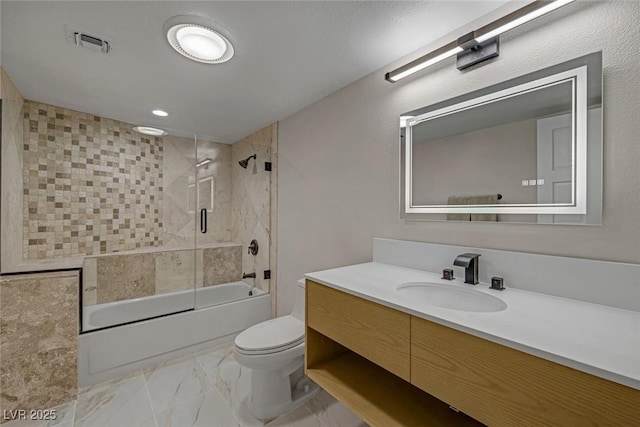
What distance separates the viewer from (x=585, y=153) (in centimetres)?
100

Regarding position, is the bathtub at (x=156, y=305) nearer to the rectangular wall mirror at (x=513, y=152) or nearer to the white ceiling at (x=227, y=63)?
the white ceiling at (x=227, y=63)

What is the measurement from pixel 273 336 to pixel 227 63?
1751mm

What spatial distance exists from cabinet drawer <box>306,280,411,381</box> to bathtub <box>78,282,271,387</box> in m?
1.53

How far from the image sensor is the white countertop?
605 mm

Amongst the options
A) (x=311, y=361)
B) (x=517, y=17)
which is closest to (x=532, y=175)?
(x=517, y=17)

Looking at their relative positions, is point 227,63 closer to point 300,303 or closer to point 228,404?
point 300,303

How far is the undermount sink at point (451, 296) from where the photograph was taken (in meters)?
1.13

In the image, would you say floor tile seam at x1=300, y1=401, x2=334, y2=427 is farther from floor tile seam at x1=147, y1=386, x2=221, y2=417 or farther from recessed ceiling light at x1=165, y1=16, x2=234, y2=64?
recessed ceiling light at x1=165, y1=16, x2=234, y2=64

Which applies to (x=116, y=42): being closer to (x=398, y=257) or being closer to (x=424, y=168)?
(x=424, y=168)

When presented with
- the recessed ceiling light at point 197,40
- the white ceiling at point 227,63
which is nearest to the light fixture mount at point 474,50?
the white ceiling at point 227,63

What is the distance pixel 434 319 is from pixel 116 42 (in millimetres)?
2057

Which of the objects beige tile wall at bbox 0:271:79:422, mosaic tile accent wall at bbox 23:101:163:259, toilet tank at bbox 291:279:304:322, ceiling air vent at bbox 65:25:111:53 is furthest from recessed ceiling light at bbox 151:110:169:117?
toilet tank at bbox 291:279:304:322

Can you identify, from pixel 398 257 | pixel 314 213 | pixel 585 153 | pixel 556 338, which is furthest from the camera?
pixel 314 213

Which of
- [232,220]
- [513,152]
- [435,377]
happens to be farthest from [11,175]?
[513,152]
